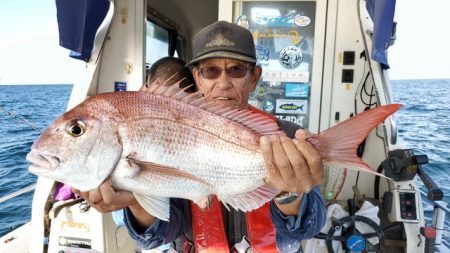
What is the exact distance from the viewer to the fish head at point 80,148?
52.6 inches

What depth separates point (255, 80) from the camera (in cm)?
225

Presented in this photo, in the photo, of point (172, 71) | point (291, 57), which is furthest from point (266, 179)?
point (291, 57)

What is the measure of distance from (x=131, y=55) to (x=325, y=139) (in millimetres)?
3177

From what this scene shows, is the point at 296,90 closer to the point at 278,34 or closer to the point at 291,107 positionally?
the point at 291,107

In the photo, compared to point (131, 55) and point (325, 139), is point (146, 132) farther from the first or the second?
Result: point (131, 55)

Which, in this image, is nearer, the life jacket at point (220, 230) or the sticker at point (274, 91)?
the life jacket at point (220, 230)

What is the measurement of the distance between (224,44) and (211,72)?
0.63ft

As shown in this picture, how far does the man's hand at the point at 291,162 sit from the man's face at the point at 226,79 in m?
0.63

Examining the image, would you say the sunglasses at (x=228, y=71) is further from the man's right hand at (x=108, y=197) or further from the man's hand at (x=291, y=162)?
the man's right hand at (x=108, y=197)

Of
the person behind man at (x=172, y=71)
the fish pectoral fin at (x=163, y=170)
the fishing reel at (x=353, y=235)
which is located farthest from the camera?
the person behind man at (x=172, y=71)

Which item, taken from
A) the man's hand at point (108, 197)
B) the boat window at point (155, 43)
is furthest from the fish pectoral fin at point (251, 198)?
the boat window at point (155, 43)

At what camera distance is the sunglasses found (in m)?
2.06

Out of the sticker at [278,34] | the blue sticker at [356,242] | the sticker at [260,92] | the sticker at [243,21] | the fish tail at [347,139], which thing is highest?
the sticker at [243,21]

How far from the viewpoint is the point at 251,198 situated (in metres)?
1.54
